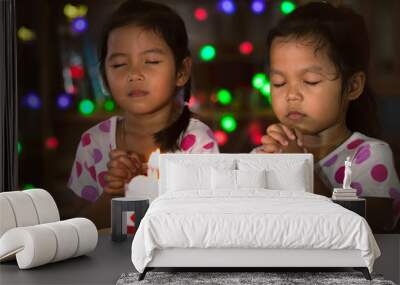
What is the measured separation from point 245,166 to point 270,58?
117 centimetres

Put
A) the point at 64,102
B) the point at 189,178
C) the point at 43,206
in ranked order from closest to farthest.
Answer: the point at 43,206
the point at 189,178
the point at 64,102

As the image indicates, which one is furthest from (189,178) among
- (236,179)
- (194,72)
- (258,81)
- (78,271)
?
(78,271)

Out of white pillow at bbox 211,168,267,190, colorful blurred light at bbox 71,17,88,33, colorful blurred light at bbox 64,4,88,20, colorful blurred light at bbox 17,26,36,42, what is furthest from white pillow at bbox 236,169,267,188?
colorful blurred light at bbox 17,26,36,42

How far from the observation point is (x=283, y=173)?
619cm

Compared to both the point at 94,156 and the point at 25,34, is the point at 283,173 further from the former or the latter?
the point at 25,34

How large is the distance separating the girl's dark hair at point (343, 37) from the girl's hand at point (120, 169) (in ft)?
5.98

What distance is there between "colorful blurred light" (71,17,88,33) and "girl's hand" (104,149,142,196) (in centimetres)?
127

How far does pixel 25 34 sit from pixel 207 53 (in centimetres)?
185

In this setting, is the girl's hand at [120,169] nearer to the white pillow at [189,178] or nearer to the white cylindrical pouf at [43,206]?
the white pillow at [189,178]

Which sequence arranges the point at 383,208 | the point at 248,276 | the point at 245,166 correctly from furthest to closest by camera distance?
the point at 383,208 → the point at 245,166 → the point at 248,276

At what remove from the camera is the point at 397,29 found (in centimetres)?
675

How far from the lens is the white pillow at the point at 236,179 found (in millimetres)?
6016

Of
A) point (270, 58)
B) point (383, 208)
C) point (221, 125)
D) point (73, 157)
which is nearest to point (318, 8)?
point (270, 58)

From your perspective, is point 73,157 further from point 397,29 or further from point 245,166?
point 397,29
